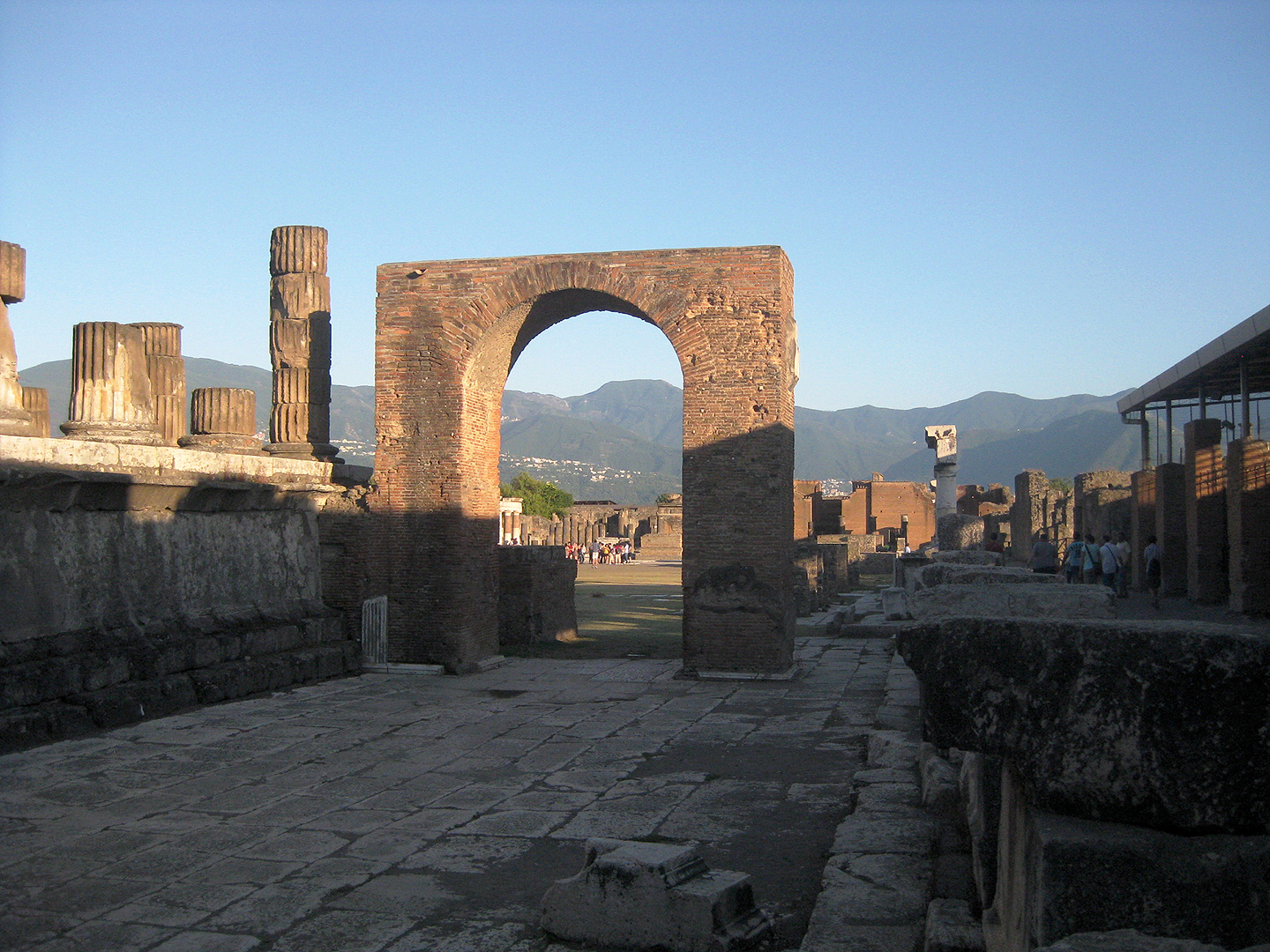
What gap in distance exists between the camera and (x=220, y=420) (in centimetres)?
1241

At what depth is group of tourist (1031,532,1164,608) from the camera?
16.6 m

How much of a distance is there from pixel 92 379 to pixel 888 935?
30.0 ft

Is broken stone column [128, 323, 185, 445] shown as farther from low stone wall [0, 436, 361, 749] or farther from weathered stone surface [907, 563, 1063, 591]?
weathered stone surface [907, 563, 1063, 591]

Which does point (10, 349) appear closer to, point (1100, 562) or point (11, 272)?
point (11, 272)

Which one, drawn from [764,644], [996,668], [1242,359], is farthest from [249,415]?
[1242,359]

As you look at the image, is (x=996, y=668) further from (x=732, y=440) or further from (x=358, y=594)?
(x=358, y=594)

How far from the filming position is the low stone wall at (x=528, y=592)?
13.6 meters

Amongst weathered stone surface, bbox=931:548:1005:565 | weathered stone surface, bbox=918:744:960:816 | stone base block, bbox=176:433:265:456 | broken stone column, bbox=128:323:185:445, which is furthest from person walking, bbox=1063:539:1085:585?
broken stone column, bbox=128:323:185:445

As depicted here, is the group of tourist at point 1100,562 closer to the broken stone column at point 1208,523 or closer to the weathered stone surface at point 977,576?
the broken stone column at point 1208,523

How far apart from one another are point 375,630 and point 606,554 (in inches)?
1168

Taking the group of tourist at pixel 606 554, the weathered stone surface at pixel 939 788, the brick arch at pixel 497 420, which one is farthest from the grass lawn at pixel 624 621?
the group of tourist at pixel 606 554

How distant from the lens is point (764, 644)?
10797 mm

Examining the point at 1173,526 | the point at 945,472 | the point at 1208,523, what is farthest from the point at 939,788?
the point at 945,472

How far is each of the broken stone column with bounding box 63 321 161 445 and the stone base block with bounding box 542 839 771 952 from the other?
775 centimetres
